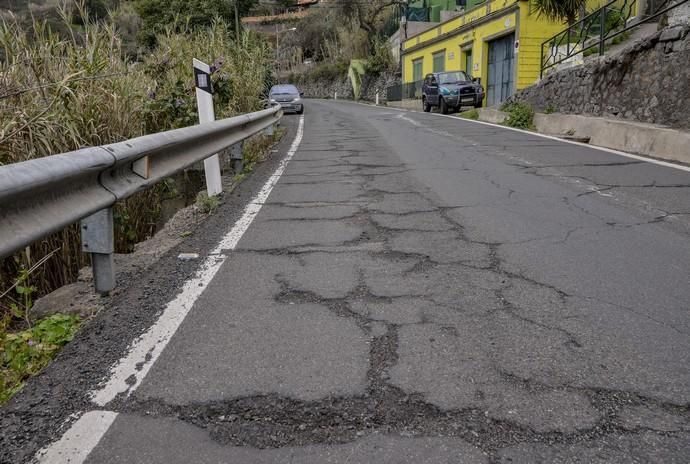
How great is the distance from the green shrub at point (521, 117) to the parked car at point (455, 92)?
296 inches

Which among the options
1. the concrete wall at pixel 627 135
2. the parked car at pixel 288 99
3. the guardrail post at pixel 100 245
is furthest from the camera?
the parked car at pixel 288 99

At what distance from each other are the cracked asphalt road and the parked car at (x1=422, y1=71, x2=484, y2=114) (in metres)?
18.6

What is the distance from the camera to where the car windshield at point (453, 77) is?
2450cm

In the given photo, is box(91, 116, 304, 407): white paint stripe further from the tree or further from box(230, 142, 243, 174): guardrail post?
the tree

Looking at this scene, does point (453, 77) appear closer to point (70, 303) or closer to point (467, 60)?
point (467, 60)

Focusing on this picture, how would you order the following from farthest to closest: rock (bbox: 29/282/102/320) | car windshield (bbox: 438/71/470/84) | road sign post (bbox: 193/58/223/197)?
car windshield (bbox: 438/71/470/84)
road sign post (bbox: 193/58/223/197)
rock (bbox: 29/282/102/320)

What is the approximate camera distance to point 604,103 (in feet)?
41.4

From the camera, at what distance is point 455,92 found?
23641 millimetres

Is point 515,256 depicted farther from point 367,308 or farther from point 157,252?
point 157,252

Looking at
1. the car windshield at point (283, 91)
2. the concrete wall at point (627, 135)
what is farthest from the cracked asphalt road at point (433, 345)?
the car windshield at point (283, 91)

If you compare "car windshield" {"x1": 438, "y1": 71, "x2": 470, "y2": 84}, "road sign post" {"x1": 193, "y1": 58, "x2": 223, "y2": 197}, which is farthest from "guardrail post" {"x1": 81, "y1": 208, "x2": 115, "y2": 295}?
"car windshield" {"x1": 438, "y1": 71, "x2": 470, "y2": 84}

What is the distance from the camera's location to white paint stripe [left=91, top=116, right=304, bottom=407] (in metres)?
2.45

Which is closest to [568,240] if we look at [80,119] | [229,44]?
[80,119]

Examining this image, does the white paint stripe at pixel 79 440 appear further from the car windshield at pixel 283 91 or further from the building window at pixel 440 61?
the building window at pixel 440 61
